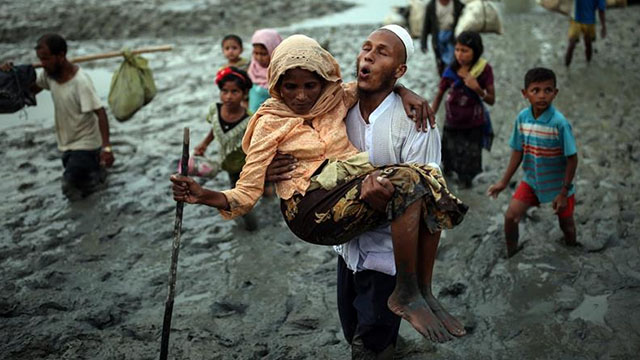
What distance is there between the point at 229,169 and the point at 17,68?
6.55 feet

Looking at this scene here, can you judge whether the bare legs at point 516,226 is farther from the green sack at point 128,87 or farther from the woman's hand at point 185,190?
the green sack at point 128,87

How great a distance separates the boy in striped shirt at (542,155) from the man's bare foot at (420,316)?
196cm

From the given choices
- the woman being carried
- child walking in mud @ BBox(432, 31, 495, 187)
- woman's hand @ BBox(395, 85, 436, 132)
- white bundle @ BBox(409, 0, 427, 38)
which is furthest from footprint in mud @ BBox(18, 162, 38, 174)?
white bundle @ BBox(409, 0, 427, 38)

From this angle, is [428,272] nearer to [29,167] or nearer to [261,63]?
[261,63]

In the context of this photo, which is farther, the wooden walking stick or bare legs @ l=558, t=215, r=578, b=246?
bare legs @ l=558, t=215, r=578, b=246

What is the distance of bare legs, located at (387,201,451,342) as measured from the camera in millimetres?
2615

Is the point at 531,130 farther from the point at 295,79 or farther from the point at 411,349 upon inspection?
the point at 295,79

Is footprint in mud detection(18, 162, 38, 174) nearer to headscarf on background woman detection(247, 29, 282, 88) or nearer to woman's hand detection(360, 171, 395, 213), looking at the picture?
headscarf on background woman detection(247, 29, 282, 88)

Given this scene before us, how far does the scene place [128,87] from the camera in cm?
594

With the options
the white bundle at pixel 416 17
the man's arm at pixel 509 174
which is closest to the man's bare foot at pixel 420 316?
the man's arm at pixel 509 174

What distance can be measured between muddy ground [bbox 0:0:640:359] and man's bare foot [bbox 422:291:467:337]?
3.19ft

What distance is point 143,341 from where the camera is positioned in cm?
385

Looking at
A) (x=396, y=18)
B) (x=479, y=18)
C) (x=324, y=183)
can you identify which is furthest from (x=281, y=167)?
(x=396, y=18)

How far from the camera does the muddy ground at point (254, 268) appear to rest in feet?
12.4
